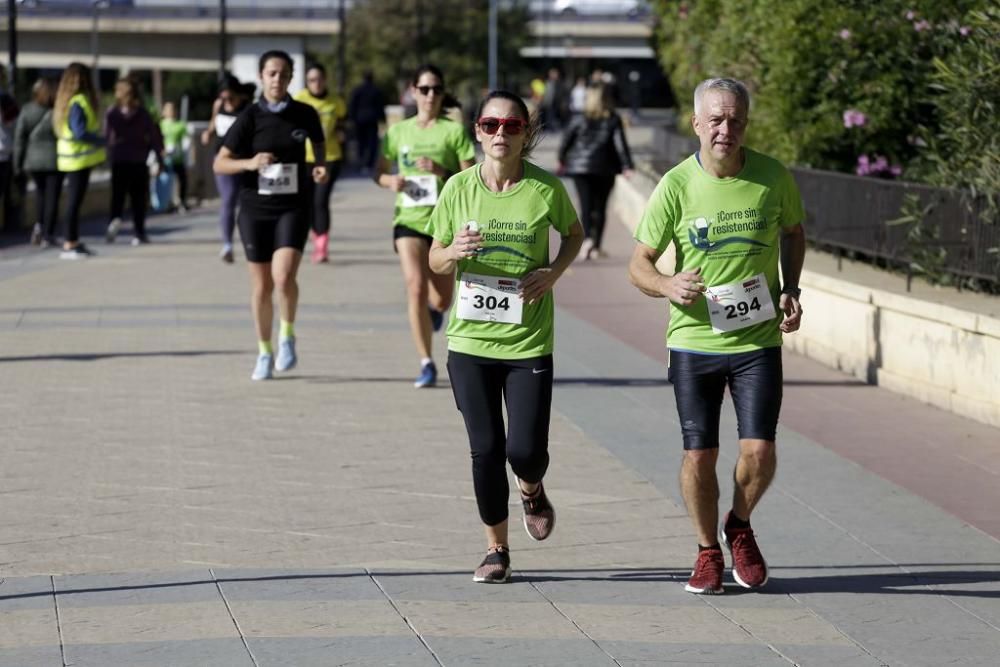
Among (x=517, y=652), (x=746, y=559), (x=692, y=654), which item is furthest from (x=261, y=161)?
(x=692, y=654)

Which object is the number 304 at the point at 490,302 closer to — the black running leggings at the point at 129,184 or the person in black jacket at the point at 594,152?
the person in black jacket at the point at 594,152

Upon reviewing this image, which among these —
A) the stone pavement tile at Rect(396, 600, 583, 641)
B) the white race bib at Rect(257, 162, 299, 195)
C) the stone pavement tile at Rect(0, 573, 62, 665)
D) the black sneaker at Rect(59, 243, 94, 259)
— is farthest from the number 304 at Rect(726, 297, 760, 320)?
the black sneaker at Rect(59, 243, 94, 259)

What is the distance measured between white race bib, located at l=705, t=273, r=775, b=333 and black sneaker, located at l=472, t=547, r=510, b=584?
1.09 m

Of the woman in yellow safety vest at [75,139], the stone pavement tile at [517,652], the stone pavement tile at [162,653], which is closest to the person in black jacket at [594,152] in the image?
the woman in yellow safety vest at [75,139]

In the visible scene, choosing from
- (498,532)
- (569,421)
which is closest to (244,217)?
(569,421)

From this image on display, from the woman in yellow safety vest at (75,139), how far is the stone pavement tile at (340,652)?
13.7 m

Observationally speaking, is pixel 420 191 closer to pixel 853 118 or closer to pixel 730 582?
pixel 730 582

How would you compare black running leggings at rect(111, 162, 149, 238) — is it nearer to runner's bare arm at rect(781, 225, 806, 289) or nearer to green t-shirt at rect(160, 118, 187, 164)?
green t-shirt at rect(160, 118, 187, 164)

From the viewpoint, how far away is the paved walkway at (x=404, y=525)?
5.95 metres

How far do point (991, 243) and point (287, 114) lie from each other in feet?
13.7

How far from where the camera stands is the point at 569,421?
10164 millimetres

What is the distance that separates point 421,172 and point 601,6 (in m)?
80.8

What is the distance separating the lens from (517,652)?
5785 millimetres

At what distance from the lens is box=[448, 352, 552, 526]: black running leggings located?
6672 mm
